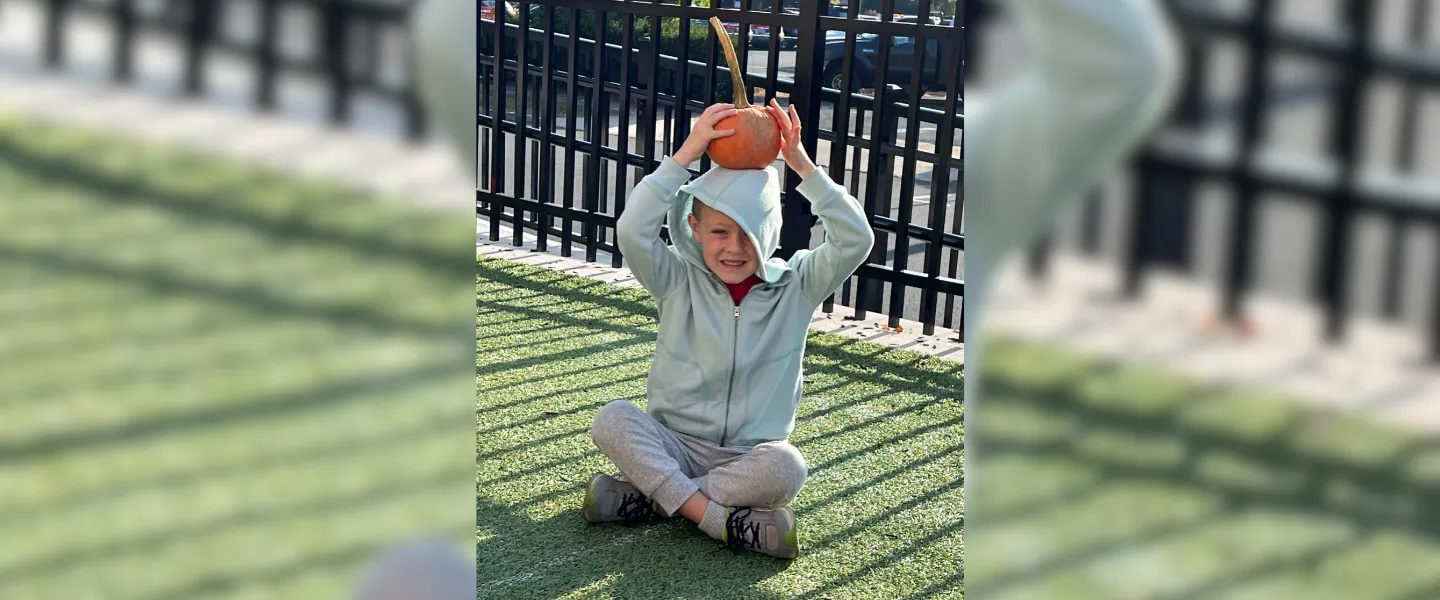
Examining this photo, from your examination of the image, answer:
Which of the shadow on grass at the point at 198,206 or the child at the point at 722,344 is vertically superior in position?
the shadow on grass at the point at 198,206

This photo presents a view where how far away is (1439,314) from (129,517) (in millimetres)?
1228

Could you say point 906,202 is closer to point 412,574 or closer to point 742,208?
point 742,208

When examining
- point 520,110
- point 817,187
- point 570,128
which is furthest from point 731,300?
point 520,110

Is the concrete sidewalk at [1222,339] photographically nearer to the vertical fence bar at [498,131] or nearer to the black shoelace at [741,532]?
the black shoelace at [741,532]

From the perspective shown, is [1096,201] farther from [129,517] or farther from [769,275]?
[769,275]

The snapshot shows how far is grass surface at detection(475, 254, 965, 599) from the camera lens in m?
2.81

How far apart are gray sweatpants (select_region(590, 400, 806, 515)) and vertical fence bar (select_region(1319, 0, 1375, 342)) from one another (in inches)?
77.9

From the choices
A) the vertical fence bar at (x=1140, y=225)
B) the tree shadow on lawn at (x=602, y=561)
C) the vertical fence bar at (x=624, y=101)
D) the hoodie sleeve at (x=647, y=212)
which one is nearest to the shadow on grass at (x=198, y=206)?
the vertical fence bar at (x=1140, y=225)

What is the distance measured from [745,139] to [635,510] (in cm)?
95

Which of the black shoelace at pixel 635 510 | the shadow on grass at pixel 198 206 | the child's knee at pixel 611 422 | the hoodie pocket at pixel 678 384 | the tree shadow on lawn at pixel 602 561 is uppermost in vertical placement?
the shadow on grass at pixel 198 206

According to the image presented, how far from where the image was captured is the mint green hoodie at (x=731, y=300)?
9.78 feet

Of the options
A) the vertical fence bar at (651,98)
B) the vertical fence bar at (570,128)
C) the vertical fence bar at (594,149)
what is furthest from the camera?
the vertical fence bar at (570,128)

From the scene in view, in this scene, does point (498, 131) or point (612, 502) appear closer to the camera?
point (612, 502)

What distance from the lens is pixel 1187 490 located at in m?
1.16
